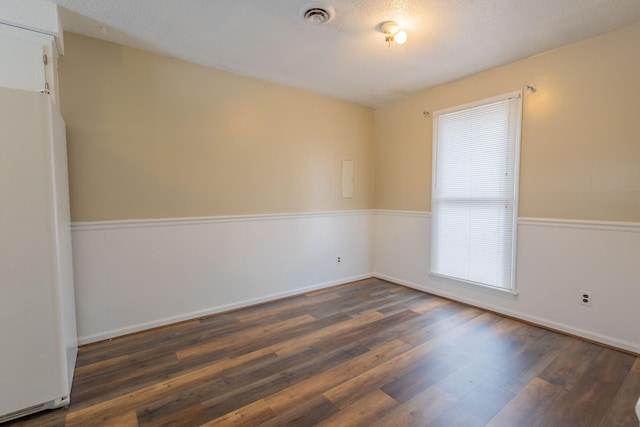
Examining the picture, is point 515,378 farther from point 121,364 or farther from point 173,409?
point 121,364

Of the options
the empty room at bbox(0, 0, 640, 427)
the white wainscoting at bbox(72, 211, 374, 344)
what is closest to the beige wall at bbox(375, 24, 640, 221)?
the empty room at bbox(0, 0, 640, 427)

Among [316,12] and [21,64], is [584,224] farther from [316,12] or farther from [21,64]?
[21,64]

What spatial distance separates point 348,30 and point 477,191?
6.97 ft

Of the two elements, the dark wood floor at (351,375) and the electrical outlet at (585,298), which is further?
the electrical outlet at (585,298)

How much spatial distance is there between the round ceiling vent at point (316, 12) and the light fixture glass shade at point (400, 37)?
554 millimetres

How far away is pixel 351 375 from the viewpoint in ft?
6.86

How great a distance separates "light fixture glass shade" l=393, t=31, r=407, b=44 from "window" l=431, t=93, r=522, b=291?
4.33 feet

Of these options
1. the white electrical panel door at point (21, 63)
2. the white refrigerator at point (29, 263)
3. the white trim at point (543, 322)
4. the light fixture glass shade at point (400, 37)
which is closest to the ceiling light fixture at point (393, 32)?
the light fixture glass shade at point (400, 37)

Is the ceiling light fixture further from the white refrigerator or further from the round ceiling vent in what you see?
the white refrigerator

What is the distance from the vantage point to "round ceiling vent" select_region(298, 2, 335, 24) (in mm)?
2066

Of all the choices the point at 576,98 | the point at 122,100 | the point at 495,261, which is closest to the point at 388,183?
the point at 495,261

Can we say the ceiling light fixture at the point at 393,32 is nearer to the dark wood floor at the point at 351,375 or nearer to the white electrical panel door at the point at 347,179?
the white electrical panel door at the point at 347,179

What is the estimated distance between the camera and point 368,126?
443 centimetres

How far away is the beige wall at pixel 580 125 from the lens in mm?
2359
